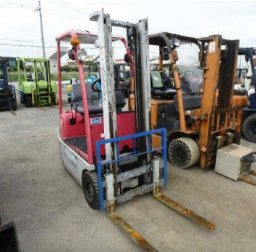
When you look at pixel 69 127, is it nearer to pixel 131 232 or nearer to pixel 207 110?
pixel 131 232

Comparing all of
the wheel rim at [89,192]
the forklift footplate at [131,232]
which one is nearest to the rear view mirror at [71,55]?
the wheel rim at [89,192]

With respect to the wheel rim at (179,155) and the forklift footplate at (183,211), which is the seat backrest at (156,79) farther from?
the forklift footplate at (183,211)

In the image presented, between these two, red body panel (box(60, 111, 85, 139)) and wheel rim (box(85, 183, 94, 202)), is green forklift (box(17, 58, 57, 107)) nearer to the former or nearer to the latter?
red body panel (box(60, 111, 85, 139))

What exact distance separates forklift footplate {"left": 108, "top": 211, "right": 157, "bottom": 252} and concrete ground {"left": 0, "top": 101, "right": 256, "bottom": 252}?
0.08 metres

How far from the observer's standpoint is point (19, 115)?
35.8 feet

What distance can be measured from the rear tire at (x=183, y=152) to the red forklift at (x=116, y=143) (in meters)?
0.72

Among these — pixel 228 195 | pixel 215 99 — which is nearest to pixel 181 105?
pixel 215 99

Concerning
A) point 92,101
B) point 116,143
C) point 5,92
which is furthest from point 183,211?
point 5,92

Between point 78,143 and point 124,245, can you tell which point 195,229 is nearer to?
point 124,245

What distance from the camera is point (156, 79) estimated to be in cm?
571

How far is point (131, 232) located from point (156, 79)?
370 cm

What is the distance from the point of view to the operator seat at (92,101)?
14.1 feet

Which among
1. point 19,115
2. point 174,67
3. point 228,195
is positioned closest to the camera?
point 228,195

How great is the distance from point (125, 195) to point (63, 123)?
175 centimetres
